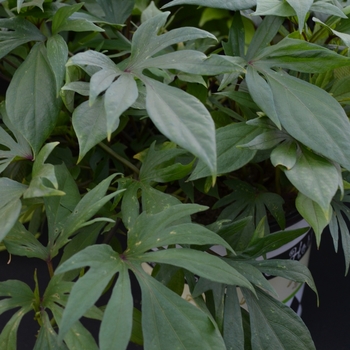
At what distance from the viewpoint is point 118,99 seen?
270 mm

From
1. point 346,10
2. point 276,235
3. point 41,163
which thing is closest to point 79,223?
point 41,163

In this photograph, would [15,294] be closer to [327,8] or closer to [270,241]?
[270,241]

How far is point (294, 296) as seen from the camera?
546 mm

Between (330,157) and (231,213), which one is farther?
(231,213)

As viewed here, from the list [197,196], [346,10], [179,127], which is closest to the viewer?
[179,127]

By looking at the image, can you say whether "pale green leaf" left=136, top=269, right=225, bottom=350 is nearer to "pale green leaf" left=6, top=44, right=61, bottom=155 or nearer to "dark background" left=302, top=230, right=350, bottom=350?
"pale green leaf" left=6, top=44, right=61, bottom=155

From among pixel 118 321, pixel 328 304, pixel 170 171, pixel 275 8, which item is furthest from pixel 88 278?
pixel 328 304

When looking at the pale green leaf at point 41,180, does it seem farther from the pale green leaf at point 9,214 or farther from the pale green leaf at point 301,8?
the pale green leaf at point 301,8

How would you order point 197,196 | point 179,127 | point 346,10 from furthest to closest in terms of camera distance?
point 197,196
point 346,10
point 179,127

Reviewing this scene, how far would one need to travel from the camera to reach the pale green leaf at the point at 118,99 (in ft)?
0.85

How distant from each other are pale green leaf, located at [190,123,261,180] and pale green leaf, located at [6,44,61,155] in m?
0.11

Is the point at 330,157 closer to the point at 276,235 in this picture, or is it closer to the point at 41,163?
the point at 276,235

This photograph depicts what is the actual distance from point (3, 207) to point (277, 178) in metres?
0.26

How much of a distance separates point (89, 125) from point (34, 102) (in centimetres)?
6
